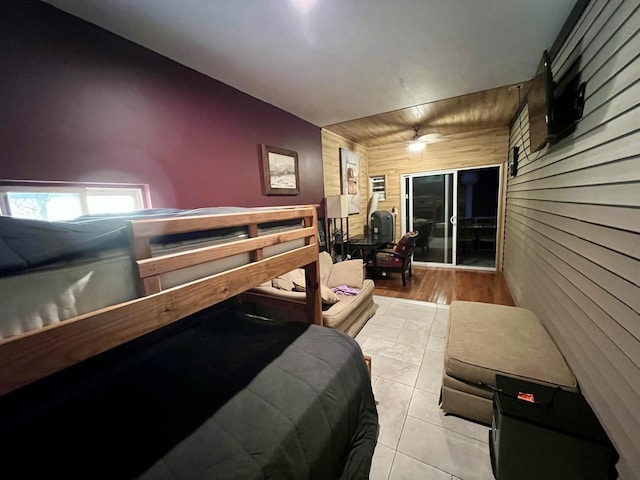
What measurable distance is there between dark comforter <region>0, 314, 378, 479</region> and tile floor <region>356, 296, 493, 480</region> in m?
0.20

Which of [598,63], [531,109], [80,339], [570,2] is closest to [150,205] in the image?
[80,339]

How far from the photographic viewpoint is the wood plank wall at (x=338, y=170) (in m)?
4.25

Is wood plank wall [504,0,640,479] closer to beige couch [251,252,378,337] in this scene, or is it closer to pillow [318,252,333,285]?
beige couch [251,252,378,337]

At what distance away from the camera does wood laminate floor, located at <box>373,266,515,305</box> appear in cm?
365

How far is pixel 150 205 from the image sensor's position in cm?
183

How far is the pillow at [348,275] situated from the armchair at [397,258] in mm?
1281

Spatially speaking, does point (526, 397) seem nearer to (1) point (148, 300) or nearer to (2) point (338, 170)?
(1) point (148, 300)

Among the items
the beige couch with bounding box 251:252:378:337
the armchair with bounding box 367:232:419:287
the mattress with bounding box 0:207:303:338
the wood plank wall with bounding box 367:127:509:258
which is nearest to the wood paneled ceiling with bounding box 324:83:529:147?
the wood plank wall with bounding box 367:127:509:258

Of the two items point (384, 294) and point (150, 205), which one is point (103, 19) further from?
point (384, 294)

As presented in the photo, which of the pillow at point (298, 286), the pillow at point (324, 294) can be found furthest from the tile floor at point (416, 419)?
the pillow at point (298, 286)

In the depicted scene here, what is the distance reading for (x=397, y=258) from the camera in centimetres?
416

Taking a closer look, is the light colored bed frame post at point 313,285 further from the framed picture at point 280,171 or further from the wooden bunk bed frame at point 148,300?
the framed picture at point 280,171

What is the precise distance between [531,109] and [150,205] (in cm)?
335

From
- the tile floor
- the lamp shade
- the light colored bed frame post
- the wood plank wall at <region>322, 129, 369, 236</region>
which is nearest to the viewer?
the tile floor
